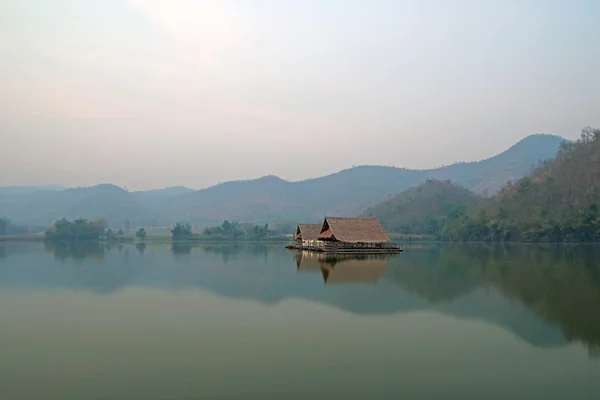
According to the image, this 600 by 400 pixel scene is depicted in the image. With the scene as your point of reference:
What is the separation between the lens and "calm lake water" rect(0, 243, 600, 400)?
7.61m

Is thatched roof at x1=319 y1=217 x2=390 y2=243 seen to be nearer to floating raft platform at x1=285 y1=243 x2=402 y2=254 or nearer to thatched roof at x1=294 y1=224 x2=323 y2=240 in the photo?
floating raft platform at x1=285 y1=243 x2=402 y2=254

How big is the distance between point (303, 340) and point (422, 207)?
102 meters

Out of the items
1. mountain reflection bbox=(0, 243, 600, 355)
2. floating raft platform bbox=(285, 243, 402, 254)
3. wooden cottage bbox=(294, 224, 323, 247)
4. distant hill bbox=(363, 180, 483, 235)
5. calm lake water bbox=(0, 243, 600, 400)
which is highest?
distant hill bbox=(363, 180, 483, 235)

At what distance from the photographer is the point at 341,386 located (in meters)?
7.56

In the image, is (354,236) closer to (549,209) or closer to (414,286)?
(414,286)

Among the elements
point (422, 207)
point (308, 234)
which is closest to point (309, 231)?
point (308, 234)

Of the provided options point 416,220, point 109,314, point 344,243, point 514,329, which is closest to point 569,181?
point 416,220

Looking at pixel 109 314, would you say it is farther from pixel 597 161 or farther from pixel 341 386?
pixel 597 161

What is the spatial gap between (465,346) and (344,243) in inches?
1198

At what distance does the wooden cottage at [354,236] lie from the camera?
39906 millimetres

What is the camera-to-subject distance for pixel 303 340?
34.3ft

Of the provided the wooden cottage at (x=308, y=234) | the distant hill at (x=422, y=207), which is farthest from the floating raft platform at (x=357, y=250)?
the distant hill at (x=422, y=207)

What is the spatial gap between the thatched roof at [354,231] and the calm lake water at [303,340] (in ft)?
65.3

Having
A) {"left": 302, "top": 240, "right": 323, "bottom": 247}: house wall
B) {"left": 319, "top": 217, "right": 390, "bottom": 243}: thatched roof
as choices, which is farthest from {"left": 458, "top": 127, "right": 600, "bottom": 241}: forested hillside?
{"left": 302, "top": 240, "right": 323, "bottom": 247}: house wall
